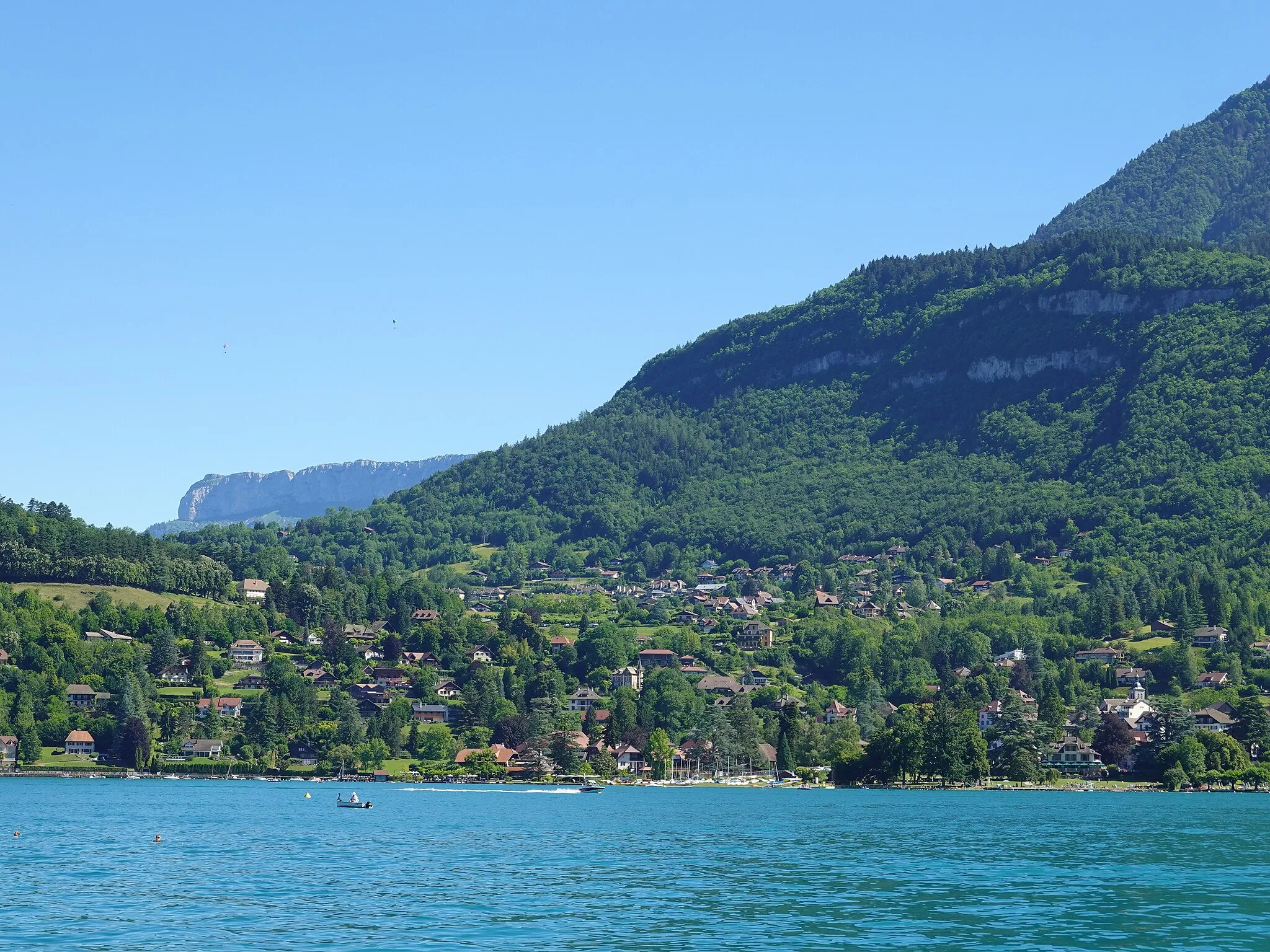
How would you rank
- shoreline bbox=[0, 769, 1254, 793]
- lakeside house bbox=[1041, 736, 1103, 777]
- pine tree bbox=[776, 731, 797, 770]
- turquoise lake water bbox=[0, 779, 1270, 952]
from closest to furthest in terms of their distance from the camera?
1. turquoise lake water bbox=[0, 779, 1270, 952]
2. shoreline bbox=[0, 769, 1254, 793]
3. lakeside house bbox=[1041, 736, 1103, 777]
4. pine tree bbox=[776, 731, 797, 770]

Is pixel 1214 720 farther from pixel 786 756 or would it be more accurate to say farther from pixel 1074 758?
pixel 786 756

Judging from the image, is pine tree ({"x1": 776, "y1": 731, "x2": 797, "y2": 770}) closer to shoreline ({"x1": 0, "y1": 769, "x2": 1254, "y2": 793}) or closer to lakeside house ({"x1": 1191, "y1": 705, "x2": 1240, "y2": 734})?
shoreline ({"x1": 0, "y1": 769, "x2": 1254, "y2": 793})

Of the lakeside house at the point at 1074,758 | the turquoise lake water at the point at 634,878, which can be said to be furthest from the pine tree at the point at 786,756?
the turquoise lake water at the point at 634,878

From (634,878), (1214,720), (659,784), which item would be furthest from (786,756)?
(634,878)

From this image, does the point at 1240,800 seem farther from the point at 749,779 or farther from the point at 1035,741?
the point at 749,779

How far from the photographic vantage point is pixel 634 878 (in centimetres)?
8356

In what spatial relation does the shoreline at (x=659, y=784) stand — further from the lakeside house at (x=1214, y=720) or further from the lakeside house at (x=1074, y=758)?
the lakeside house at (x=1214, y=720)

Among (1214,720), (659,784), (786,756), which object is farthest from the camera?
(659,784)

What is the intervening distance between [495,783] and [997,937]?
5126 inches

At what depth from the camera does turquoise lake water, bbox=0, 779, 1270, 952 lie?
65.1 meters

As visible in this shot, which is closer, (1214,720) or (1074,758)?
(1074,758)

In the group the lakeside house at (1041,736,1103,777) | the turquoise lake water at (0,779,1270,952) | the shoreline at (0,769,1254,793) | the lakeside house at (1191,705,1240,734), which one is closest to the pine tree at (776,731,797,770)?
the shoreline at (0,769,1254,793)

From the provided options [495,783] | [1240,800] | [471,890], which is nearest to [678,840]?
[471,890]

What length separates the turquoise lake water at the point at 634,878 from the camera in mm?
65125
